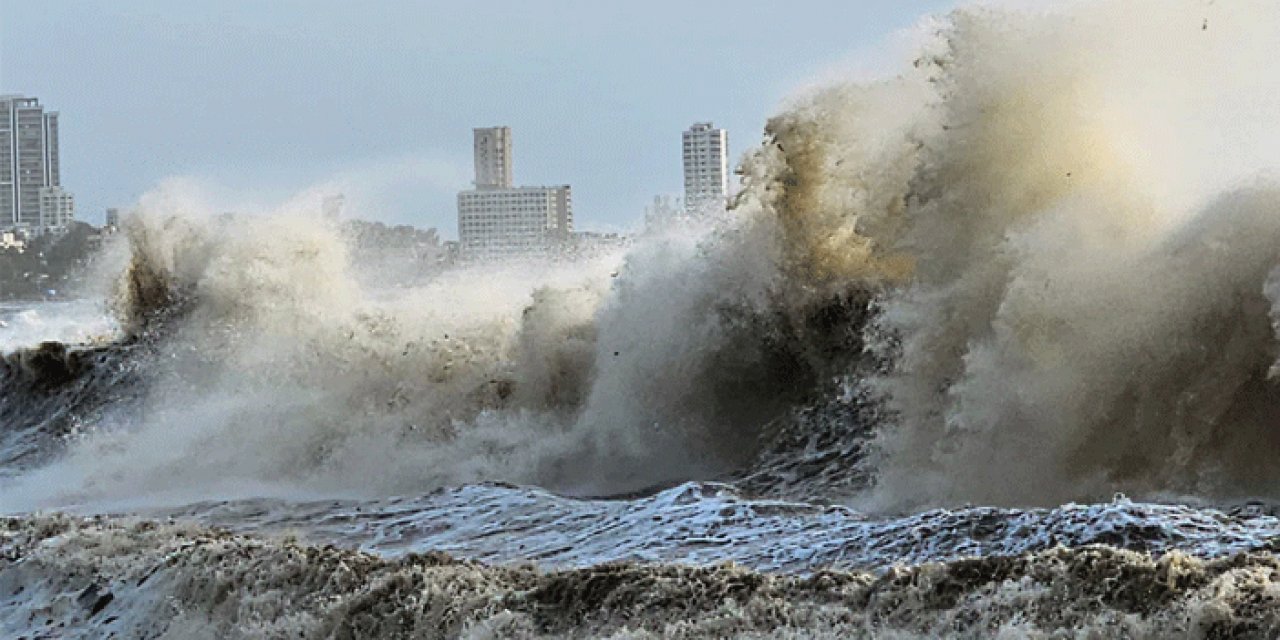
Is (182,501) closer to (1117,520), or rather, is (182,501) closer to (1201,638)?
(1117,520)

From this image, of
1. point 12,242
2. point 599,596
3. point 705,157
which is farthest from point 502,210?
point 12,242

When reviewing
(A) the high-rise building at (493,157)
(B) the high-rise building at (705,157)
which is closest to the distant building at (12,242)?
(A) the high-rise building at (493,157)

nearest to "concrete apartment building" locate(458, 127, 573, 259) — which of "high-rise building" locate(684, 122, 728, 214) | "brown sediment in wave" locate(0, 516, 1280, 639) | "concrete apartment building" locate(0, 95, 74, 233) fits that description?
"high-rise building" locate(684, 122, 728, 214)

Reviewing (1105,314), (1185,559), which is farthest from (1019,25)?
(1185,559)

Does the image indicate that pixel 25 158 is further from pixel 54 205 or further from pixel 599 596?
pixel 599 596

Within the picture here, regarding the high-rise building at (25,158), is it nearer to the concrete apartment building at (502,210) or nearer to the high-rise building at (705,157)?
the concrete apartment building at (502,210)

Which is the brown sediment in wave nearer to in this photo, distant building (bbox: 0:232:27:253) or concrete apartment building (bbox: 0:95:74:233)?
distant building (bbox: 0:232:27:253)
